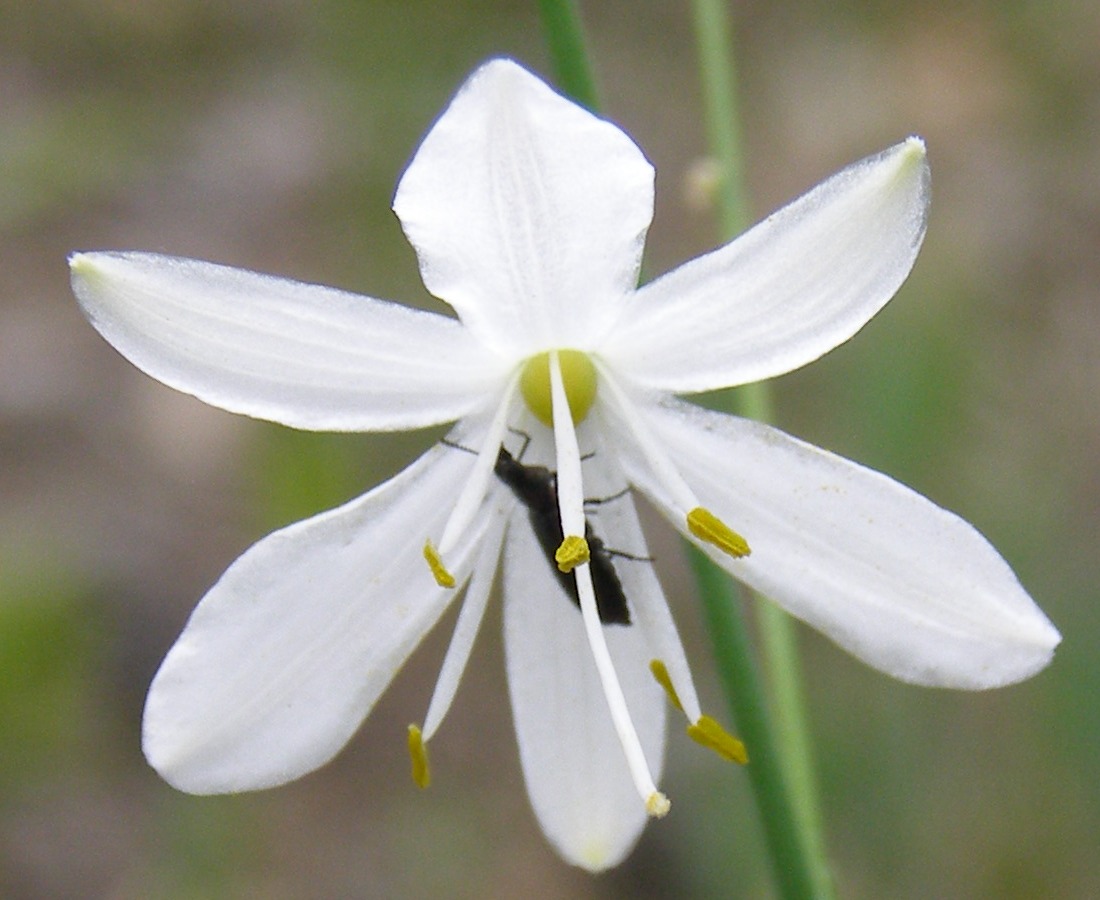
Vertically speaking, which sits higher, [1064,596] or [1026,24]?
[1026,24]

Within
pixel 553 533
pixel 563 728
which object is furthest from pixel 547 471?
pixel 563 728

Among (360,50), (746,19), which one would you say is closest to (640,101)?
(746,19)

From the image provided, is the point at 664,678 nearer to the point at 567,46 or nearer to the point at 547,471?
the point at 547,471

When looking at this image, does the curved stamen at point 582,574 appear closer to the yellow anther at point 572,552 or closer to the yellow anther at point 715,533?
the yellow anther at point 572,552

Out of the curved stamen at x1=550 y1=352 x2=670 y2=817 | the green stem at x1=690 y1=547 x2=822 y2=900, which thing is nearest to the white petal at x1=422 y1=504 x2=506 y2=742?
the curved stamen at x1=550 y1=352 x2=670 y2=817

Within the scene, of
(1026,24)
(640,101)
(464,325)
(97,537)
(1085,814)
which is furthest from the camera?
(640,101)

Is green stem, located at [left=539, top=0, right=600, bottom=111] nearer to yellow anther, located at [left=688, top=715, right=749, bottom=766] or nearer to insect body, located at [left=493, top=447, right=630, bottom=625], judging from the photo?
insect body, located at [left=493, top=447, right=630, bottom=625]

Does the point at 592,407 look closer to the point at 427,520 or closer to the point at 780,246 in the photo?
the point at 427,520

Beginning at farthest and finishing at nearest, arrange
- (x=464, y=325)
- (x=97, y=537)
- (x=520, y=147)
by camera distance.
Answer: (x=97, y=537) < (x=464, y=325) < (x=520, y=147)
